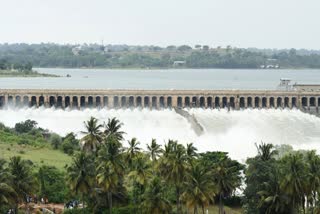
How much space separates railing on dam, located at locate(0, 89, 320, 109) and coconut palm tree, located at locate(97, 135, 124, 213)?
287 feet

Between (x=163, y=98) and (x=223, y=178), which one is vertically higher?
(x=223, y=178)

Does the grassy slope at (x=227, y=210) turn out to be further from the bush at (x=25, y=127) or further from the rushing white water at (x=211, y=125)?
the bush at (x=25, y=127)

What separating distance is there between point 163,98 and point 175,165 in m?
91.1

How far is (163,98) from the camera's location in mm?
152375

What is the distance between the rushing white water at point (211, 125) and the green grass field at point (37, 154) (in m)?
17.7

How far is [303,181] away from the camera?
2254 inches

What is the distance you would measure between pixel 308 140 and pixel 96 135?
54040 millimetres

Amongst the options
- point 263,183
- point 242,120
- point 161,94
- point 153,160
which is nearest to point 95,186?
point 153,160

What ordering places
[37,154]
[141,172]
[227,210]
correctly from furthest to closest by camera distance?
[37,154]
[227,210]
[141,172]

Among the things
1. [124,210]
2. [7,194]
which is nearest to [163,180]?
[124,210]

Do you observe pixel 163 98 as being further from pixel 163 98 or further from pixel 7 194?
pixel 7 194

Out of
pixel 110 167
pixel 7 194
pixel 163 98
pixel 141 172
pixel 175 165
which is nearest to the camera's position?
pixel 7 194

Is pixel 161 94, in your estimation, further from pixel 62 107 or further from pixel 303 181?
pixel 303 181

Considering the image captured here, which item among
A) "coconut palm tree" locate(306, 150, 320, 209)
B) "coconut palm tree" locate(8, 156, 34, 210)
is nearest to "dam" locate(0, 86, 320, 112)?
"coconut palm tree" locate(8, 156, 34, 210)
